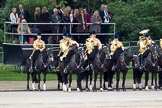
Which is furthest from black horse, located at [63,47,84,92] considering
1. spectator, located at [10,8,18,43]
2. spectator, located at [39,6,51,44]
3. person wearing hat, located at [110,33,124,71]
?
spectator, located at [10,8,18,43]

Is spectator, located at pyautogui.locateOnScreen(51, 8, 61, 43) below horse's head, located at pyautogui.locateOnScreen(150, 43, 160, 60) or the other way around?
the other way around

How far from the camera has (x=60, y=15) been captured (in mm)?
39469

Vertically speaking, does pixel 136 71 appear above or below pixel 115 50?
below

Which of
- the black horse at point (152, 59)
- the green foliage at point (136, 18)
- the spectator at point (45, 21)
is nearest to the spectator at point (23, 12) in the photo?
the spectator at point (45, 21)

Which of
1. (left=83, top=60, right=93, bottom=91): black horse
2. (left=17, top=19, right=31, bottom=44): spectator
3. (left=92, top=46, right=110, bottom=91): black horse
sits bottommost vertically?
(left=83, top=60, right=93, bottom=91): black horse

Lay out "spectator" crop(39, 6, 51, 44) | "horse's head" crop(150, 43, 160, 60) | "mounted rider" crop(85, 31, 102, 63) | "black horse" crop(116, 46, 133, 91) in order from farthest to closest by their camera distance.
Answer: "spectator" crop(39, 6, 51, 44), "horse's head" crop(150, 43, 160, 60), "black horse" crop(116, 46, 133, 91), "mounted rider" crop(85, 31, 102, 63)

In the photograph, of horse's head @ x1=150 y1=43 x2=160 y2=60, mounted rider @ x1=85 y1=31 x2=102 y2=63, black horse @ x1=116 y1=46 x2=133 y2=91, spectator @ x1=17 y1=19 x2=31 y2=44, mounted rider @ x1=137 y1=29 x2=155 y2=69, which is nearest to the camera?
mounted rider @ x1=85 y1=31 x2=102 y2=63

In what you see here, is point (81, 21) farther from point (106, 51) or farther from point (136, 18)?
point (136, 18)

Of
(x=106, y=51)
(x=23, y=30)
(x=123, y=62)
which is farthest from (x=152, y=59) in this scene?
(x=23, y=30)

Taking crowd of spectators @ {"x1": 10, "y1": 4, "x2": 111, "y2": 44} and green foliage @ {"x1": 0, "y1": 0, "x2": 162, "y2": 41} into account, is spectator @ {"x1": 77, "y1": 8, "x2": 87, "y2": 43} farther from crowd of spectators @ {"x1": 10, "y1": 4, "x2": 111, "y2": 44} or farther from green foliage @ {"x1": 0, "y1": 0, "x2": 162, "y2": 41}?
green foliage @ {"x1": 0, "y1": 0, "x2": 162, "y2": 41}

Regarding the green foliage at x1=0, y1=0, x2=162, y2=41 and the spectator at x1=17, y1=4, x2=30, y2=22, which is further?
the green foliage at x1=0, y1=0, x2=162, y2=41

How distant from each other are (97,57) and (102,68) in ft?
1.87
